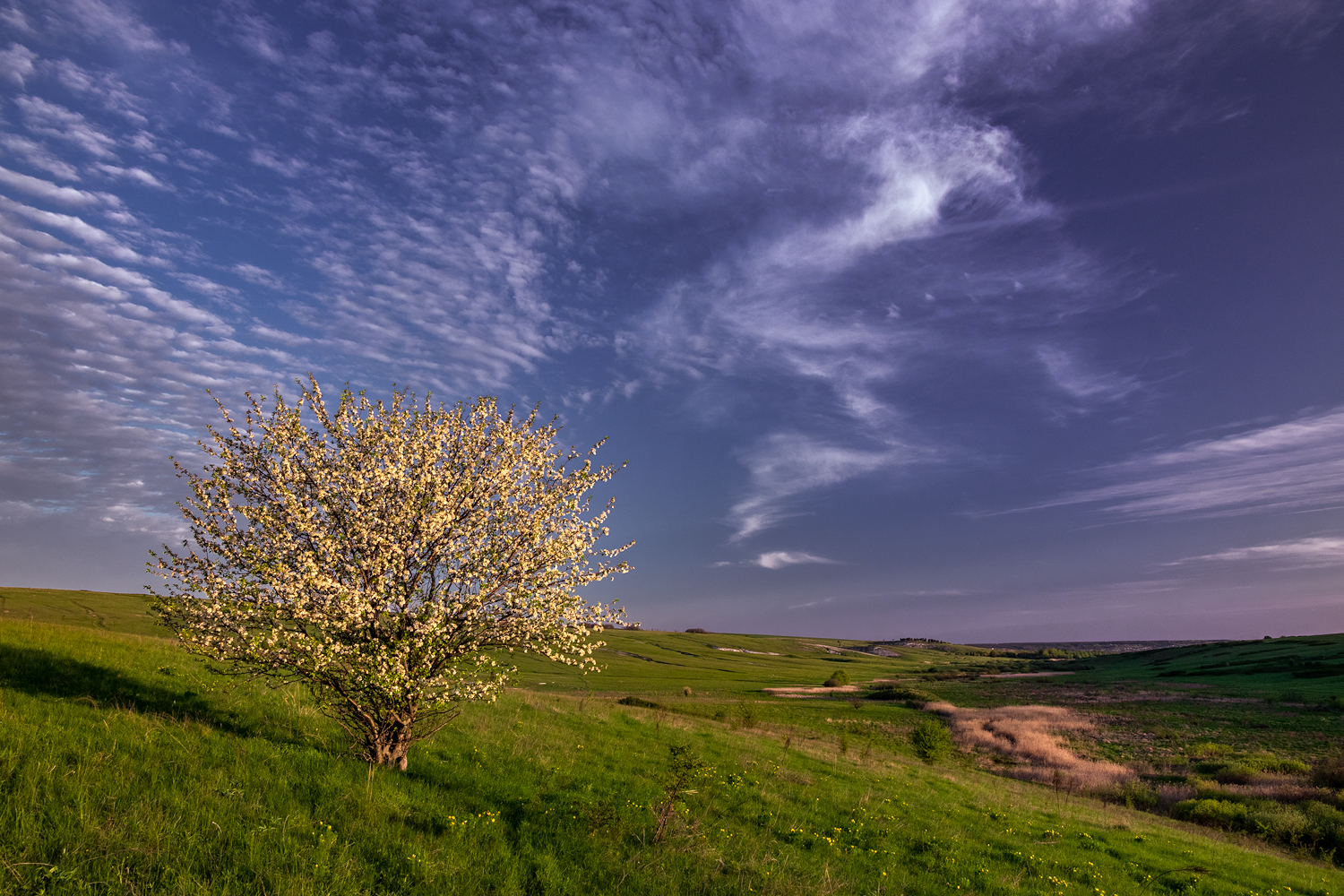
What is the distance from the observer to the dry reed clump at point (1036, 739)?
42.6m

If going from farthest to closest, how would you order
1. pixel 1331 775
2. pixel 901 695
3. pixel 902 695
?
pixel 901 695 → pixel 902 695 → pixel 1331 775

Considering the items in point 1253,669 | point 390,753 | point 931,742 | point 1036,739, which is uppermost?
point 390,753

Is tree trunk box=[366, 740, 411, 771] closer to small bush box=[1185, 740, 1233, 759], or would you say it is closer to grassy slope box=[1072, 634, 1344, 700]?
small bush box=[1185, 740, 1233, 759]

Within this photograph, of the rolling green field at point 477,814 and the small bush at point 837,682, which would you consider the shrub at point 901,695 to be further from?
the rolling green field at point 477,814

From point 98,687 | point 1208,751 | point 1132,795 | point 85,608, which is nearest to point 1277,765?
point 1208,751

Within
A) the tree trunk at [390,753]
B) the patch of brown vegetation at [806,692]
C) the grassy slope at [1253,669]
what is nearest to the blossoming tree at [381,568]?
the tree trunk at [390,753]

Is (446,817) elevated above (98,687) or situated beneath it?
situated beneath

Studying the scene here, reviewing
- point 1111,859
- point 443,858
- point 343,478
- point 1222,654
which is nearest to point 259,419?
point 343,478

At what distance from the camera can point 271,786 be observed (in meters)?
10.2

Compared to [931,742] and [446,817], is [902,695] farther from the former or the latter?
[446,817]

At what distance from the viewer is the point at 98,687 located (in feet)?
48.2

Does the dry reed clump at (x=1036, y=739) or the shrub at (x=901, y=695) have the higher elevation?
the dry reed clump at (x=1036, y=739)

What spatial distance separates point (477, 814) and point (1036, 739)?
2386 inches

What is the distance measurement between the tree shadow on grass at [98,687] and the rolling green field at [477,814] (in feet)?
0.32
